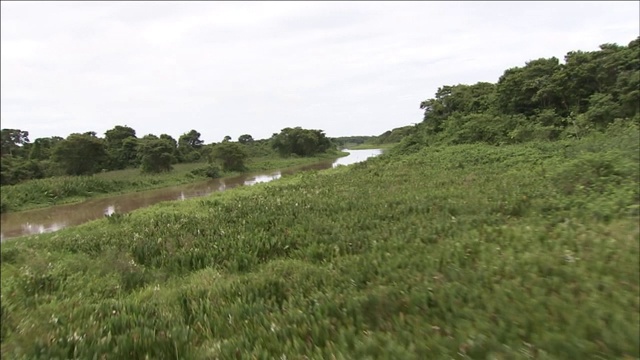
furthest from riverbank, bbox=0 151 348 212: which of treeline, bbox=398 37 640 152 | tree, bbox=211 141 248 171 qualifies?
treeline, bbox=398 37 640 152

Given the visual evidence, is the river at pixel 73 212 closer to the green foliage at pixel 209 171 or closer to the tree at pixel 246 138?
the green foliage at pixel 209 171

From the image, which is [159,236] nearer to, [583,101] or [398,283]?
[398,283]

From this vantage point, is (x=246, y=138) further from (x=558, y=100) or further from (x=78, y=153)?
(x=558, y=100)

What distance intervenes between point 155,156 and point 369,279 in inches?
1649

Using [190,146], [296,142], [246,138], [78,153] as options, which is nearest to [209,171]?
[78,153]

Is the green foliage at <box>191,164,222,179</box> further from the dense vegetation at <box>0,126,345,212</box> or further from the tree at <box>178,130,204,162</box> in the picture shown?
A: the tree at <box>178,130,204,162</box>

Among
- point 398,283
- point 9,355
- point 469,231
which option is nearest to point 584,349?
point 398,283

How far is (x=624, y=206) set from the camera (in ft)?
20.6

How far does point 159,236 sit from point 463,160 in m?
14.0

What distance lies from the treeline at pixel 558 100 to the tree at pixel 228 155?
25.3m

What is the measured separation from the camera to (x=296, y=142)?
69250 millimetres

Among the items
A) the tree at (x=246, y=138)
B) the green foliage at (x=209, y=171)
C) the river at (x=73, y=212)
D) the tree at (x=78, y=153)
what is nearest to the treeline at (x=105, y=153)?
the tree at (x=78, y=153)

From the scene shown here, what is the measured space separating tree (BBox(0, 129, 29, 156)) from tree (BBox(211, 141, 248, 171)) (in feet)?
72.0

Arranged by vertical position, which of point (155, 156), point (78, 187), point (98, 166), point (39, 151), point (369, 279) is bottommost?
point (369, 279)
